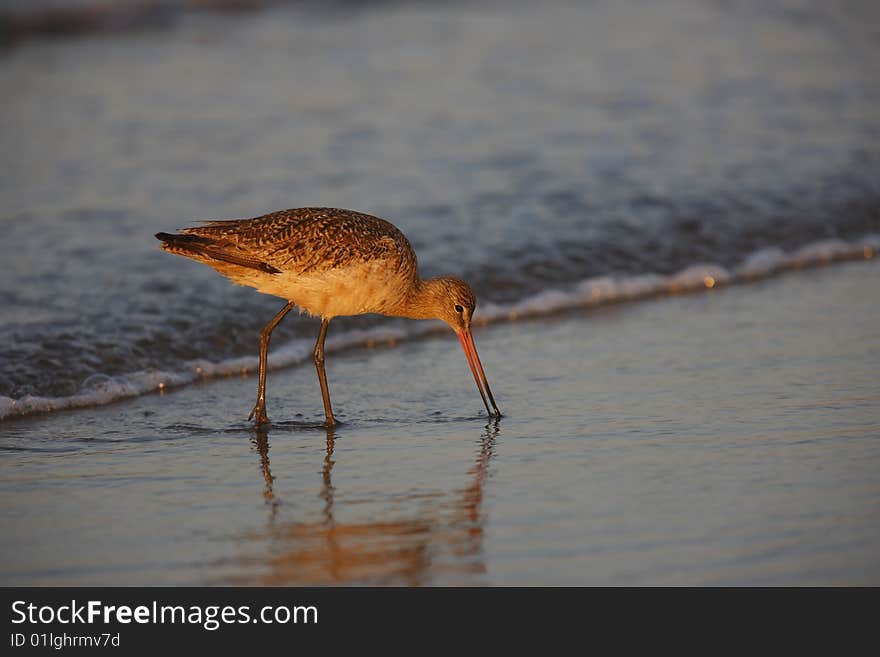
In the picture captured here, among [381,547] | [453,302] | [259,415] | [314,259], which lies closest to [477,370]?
[453,302]

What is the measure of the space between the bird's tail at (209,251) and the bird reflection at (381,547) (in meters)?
1.41

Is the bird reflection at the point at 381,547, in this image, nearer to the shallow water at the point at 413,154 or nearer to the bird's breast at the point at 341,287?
the bird's breast at the point at 341,287

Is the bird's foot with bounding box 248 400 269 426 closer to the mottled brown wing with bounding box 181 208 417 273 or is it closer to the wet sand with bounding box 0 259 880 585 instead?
the wet sand with bounding box 0 259 880 585

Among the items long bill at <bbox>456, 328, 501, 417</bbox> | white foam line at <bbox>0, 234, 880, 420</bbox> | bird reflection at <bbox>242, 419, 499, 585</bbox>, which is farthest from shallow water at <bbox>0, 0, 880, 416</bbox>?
bird reflection at <bbox>242, 419, 499, 585</bbox>

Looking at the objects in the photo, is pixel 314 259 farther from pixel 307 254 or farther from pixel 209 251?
pixel 209 251

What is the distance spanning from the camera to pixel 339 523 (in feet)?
16.3

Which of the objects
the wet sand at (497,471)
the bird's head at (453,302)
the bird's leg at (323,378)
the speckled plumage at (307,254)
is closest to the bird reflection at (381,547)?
the wet sand at (497,471)

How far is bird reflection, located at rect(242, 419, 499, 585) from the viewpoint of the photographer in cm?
448

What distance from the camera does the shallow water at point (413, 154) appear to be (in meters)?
7.93

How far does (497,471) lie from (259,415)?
136 cm

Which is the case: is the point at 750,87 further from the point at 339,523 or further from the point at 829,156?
the point at 339,523

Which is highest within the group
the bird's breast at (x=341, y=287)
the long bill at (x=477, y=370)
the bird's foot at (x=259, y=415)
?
the bird's breast at (x=341, y=287)
